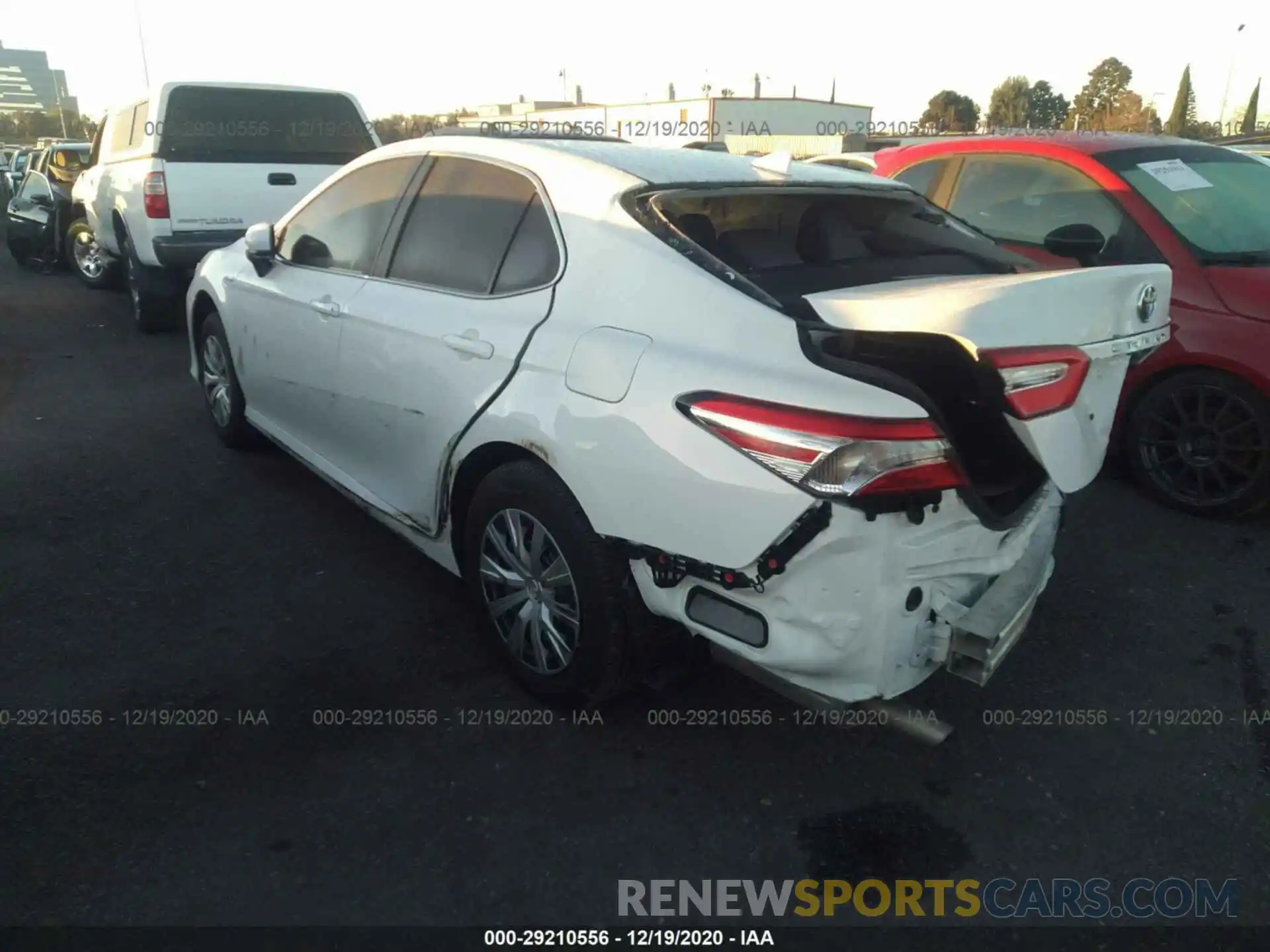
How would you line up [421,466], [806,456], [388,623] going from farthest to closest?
[388,623] → [421,466] → [806,456]

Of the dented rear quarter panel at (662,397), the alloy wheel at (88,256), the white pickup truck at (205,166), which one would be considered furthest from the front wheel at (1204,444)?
the alloy wheel at (88,256)

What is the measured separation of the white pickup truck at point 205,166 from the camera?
7.70 m

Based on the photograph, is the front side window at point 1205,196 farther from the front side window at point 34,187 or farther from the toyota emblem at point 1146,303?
the front side window at point 34,187

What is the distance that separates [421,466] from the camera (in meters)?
3.22

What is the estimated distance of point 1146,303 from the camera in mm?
2498

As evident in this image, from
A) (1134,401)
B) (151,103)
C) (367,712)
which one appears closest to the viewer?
(367,712)

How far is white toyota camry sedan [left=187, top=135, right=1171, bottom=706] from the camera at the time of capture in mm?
2172

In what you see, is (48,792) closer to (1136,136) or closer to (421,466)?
(421,466)

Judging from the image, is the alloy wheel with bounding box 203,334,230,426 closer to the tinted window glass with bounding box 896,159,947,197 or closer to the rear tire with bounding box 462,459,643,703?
the rear tire with bounding box 462,459,643,703

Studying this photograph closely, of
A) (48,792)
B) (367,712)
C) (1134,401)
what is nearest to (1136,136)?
(1134,401)

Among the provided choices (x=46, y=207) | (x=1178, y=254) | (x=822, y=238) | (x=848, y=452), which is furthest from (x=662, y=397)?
(x=46, y=207)

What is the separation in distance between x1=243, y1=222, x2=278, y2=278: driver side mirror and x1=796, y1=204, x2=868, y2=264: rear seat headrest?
243cm

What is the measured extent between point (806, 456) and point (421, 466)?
1.55 metres

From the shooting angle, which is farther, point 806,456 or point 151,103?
point 151,103
